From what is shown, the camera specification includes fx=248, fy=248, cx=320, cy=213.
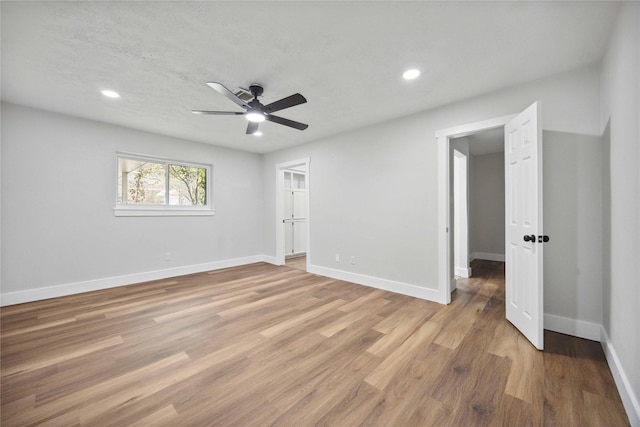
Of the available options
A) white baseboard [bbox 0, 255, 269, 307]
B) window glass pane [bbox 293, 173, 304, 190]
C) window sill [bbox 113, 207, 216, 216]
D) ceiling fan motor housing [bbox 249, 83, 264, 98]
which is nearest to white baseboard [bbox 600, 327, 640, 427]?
ceiling fan motor housing [bbox 249, 83, 264, 98]

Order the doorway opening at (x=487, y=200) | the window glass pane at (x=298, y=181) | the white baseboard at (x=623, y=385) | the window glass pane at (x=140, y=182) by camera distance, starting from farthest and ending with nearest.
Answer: the window glass pane at (x=298, y=181), the doorway opening at (x=487, y=200), the window glass pane at (x=140, y=182), the white baseboard at (x=623, y=385)

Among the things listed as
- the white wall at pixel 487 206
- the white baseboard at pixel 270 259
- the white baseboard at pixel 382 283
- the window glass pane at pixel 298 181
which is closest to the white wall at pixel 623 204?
the white baseboard at pixel 382 283

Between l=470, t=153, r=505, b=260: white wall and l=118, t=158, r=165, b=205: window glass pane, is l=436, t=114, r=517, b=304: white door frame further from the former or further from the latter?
l=118, t=158, r=165, b=205: window glass pane

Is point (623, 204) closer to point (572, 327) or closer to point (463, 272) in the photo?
→ point (572, 327)

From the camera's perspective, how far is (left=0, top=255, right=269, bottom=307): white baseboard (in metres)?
3.14

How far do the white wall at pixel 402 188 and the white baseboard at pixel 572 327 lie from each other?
0.12 feet

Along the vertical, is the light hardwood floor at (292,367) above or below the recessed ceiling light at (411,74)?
below

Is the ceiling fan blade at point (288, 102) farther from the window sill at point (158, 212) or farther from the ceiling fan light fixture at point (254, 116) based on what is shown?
the window sill at point (158, 212)

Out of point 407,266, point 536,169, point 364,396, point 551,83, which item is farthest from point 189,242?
point 551,83

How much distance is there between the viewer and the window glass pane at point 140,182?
411cm

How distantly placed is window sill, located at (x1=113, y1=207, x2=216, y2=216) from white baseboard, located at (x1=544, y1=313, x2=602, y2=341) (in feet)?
17.2

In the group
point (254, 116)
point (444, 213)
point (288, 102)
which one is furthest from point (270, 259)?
point (288, 102)

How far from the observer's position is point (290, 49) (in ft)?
6.70

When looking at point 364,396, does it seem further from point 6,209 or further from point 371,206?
point 6,209
